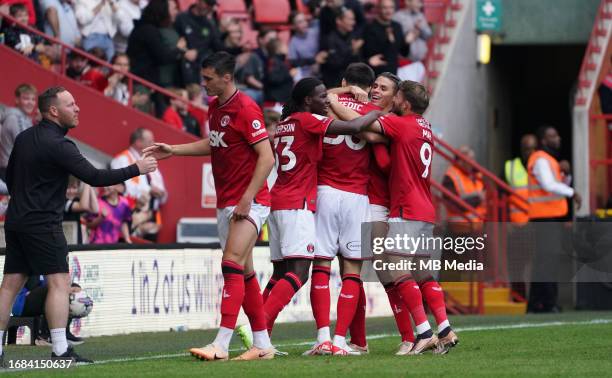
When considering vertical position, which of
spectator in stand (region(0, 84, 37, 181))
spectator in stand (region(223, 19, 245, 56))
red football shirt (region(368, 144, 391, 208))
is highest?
spectator in stand (region(223, 19, 245, 56))

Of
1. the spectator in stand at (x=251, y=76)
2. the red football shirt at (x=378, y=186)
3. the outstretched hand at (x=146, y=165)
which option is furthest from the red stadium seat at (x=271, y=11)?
the outstretched hand at (x=146, y=165)

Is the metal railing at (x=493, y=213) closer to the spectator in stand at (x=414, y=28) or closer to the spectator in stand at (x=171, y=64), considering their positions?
the spectator in stand at (x=414, y=28)

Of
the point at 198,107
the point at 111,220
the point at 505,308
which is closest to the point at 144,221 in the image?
the point at 111,220

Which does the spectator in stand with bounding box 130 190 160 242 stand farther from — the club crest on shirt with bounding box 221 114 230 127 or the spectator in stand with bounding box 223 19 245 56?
the club crest on shirt with bounding box 221 114 230 127

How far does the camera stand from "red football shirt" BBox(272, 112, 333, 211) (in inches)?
449

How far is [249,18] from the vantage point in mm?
22625

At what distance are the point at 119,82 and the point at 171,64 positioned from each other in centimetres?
106

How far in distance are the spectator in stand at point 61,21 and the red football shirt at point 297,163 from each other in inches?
306

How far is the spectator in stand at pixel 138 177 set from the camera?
17.4m

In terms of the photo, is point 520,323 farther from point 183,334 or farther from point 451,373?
point 451,373

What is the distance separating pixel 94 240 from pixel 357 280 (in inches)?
217

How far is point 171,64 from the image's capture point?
19.7 meters

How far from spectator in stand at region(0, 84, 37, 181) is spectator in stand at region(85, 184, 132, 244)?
1.15m

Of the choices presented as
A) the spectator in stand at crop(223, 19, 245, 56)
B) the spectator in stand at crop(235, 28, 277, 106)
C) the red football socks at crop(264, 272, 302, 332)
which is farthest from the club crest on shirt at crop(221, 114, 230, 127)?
the spectator in stand at crop(223, 19, 245, 56)
